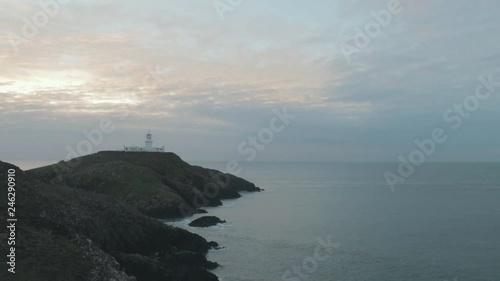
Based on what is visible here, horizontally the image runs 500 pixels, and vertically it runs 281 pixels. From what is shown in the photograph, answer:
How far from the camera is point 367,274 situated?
5066 cm

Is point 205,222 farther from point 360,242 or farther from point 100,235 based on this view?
point 100,235

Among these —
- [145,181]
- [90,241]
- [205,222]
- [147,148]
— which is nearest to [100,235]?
[90,241]

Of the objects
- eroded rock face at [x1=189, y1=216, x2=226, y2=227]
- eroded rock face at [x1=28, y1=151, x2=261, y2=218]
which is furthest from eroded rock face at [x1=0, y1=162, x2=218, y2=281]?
eroded rock face at [x1=28, y1=151, x2=261, y2=218]

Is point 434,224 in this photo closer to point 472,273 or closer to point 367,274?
point 472,273

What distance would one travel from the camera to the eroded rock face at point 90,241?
36.2 meters

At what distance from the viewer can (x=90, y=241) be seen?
4231 centimetres

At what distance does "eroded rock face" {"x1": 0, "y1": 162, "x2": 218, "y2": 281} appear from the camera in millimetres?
36219

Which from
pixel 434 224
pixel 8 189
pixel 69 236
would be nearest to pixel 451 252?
pixel 434 224

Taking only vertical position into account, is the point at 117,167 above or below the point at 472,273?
above

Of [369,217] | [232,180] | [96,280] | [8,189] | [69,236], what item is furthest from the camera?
[232,180]

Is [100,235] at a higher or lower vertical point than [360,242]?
higher

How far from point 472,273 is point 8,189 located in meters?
58.0

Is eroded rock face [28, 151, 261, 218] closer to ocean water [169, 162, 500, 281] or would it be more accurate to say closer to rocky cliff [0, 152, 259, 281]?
rocky cliff [0, 152, 259, 281]

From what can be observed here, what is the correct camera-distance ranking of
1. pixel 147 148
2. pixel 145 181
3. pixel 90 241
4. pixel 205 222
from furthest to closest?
pixel 147 148
pixel 145 181
pixel 205 222
pixel 90 241
